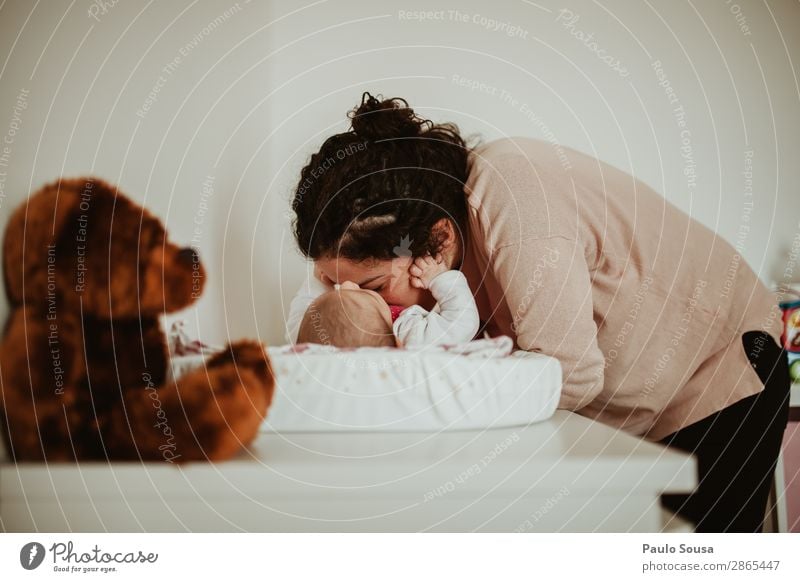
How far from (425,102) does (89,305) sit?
1.51 feet

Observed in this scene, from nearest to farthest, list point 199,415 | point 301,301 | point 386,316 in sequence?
point 199,415, point 386,316, point 301,301

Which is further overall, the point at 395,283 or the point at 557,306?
the point at 395,283

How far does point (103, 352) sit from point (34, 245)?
129mm

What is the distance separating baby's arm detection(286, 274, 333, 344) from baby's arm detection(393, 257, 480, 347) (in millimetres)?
118

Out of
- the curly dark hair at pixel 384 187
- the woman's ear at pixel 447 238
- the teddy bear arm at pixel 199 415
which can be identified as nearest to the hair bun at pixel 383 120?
the curly dark hair at pixel 384 187

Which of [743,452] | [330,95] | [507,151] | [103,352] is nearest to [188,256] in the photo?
[103,352]

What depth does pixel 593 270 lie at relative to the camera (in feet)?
2.44

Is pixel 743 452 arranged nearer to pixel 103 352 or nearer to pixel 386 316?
pixel 386 316

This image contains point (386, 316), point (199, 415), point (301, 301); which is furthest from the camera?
point (301, 301)

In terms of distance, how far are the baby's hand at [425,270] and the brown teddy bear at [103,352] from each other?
236mm

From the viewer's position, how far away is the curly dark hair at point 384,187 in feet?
2.56

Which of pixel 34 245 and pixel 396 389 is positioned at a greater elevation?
pixel 34 245

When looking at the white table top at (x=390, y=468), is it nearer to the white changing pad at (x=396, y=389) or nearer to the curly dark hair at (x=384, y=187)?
the white changing pad at (x=396, y=389)
